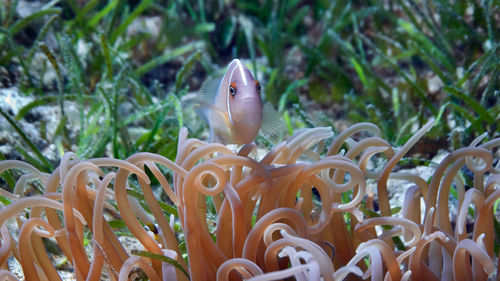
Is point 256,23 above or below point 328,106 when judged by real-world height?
above

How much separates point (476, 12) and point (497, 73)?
41.5 inches

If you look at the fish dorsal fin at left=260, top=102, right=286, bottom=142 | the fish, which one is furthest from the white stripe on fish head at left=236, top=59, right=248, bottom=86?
the fish dorsal fin at left=260, top=102, right=286, bottom=142

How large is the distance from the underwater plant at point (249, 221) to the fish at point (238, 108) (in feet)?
0.30

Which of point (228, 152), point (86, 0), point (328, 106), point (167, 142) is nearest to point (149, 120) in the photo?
point (167, 142)

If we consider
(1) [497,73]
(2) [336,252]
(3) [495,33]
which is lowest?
(2) [336,252]

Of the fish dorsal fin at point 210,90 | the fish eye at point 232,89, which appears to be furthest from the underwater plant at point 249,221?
the fish dorsal fin at point 210,90

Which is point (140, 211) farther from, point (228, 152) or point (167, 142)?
point (167, 142)

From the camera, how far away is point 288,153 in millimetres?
1686

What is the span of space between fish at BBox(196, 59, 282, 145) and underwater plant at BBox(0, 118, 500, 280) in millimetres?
93

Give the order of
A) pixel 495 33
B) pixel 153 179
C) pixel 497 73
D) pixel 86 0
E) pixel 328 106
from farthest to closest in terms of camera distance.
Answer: pixel 86 0 < pixel 328 106 < pixel 495 33 < pixel 497 73 < pixel 153 179

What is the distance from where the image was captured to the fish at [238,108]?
1.54 meters

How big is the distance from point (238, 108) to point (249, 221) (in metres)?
0.43

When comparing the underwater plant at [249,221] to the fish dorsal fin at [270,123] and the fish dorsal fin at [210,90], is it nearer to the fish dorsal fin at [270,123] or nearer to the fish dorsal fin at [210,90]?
the fish dorsal fin at [270,123]

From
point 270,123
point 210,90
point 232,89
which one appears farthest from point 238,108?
point 210,90
